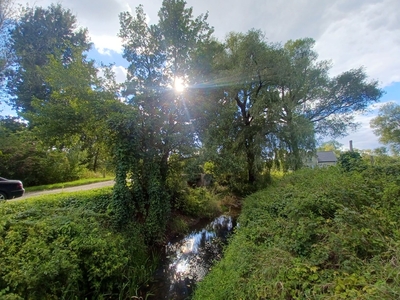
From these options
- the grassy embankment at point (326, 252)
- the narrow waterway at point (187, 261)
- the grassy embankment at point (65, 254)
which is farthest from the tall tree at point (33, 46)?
the grassy embankment at point (326, 252)

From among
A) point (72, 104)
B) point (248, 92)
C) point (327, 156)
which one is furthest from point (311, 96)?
point (327, 156)

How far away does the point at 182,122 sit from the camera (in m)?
7.84

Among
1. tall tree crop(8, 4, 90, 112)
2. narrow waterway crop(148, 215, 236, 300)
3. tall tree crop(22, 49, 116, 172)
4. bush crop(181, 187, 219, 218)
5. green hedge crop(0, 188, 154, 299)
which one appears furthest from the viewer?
tall tree crop(8, 4, 90, 112)

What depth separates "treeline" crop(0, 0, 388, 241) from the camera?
6703 mm

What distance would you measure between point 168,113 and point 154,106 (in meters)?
0.63

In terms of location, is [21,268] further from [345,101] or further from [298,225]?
[345,101]

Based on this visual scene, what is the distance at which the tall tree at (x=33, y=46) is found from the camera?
17891 millimetres

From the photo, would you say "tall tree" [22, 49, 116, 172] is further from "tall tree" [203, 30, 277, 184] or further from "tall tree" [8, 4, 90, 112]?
"tall tree" [8, 4, 90, 112]

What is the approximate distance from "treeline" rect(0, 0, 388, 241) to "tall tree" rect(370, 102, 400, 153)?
25.2 m

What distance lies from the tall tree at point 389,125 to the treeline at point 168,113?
25.2 meters

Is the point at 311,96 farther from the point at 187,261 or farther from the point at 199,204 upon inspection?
the point at 187,261

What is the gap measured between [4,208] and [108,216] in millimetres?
2356

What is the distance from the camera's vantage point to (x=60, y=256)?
3.47 meters

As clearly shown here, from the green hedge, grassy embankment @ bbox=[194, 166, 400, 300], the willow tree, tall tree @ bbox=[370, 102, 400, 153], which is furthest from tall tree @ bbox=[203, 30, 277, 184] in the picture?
tall tree @ bbox=[370, 102, 400, 153]
